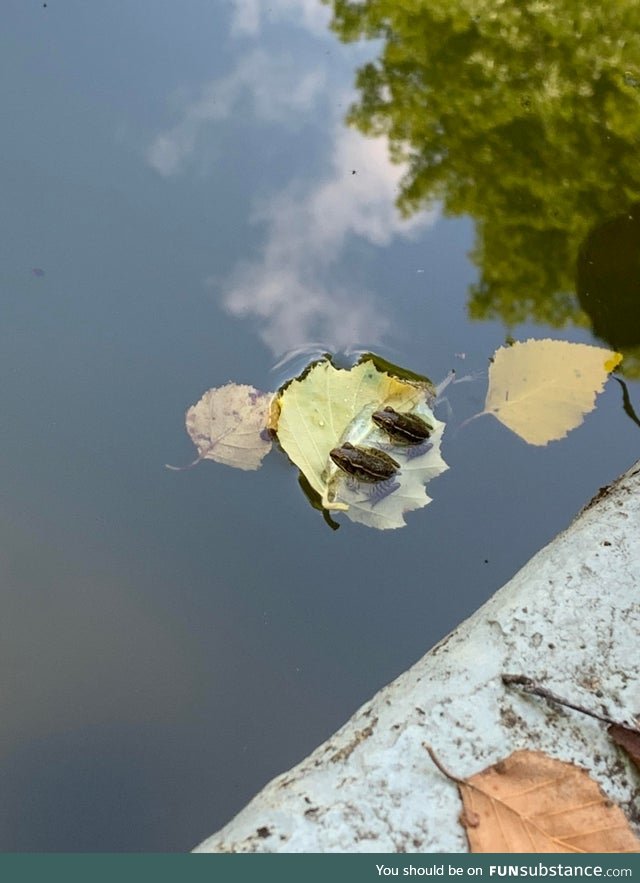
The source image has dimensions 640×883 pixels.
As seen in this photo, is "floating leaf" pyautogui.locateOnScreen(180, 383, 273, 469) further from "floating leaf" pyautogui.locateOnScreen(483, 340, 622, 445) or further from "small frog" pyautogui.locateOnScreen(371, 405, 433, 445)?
"floating leaf" pyautogui.locateOnScreen(483, 340, 622, 445)

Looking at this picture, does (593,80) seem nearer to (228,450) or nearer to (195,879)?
(228,450)

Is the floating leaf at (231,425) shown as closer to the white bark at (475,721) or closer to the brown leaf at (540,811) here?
the white bark at (475,721)

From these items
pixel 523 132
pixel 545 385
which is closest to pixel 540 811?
pixel 545 385

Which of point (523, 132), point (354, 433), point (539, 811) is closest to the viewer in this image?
point (539, 811)

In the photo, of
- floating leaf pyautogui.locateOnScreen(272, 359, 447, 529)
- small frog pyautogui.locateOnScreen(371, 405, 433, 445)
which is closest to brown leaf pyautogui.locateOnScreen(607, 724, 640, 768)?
floating leaf pyautogui.locateOnScreen(272, 359, 447, 529)

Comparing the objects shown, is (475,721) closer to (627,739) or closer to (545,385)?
(627,739)

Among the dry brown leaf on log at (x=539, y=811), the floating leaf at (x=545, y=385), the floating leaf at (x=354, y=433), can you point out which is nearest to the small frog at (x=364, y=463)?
the floating leaf at (x=354, y=433)
